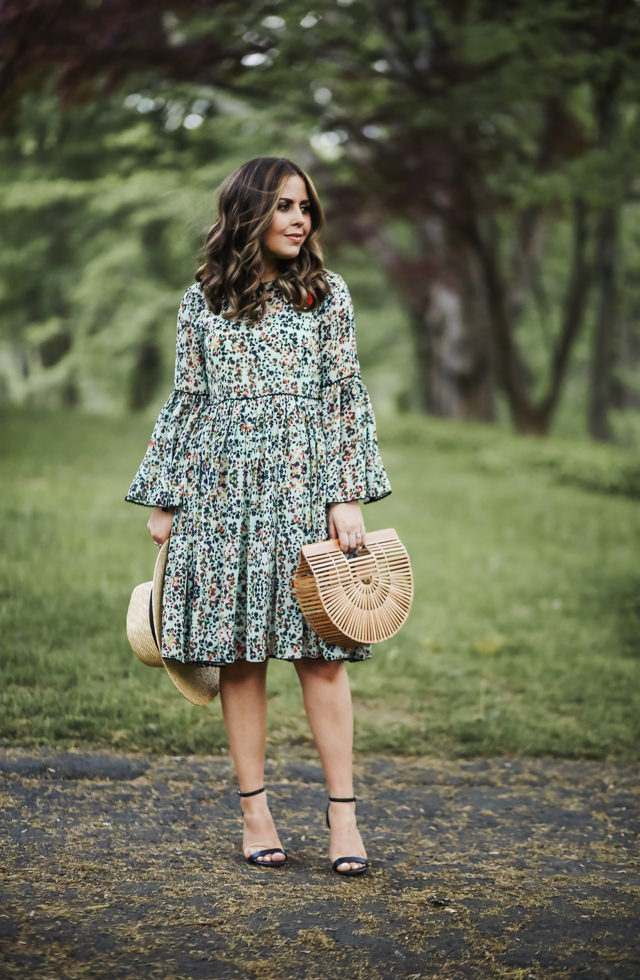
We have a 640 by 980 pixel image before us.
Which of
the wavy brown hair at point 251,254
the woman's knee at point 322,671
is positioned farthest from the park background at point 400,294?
the woman's knee at point 322,671

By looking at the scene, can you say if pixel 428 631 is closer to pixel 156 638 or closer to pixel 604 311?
pixel 156 638

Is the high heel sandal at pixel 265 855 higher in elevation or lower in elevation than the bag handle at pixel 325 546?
lower

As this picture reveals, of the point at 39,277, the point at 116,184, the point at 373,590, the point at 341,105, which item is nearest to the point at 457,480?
the point at 341,105

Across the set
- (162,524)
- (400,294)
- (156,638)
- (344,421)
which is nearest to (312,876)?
(156,638)

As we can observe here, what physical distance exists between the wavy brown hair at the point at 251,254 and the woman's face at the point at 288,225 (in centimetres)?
2

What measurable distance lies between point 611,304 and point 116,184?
666 centimetres

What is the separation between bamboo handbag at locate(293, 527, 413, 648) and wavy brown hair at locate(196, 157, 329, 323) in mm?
719

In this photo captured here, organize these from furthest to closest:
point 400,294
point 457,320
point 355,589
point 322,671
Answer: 1. point 400,294
2. point 457,320
3. point 322,671
4. point 355,589

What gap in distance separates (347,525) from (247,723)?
26.1 inches

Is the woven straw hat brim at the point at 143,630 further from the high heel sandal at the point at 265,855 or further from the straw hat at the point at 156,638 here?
the high heel sandal at the point at 265,855

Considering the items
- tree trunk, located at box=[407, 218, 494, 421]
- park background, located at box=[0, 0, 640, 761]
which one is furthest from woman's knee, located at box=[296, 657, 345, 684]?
tree trunk, located at box=[407, 218, 494, 421]

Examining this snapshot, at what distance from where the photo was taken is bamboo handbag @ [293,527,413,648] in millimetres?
2875

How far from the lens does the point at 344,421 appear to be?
3.09m

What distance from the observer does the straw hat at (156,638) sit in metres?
3.07
